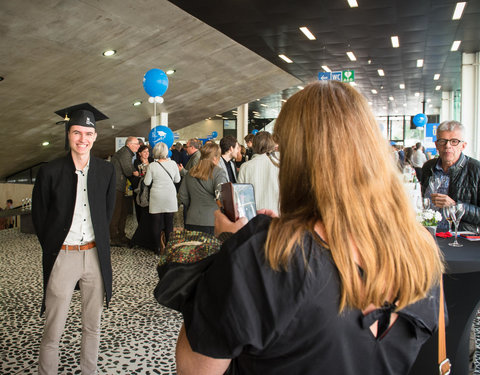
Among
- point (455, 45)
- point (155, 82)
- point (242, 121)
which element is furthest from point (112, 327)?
point (242, 121)

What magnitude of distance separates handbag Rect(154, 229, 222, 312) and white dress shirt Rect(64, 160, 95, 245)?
162 centimetres

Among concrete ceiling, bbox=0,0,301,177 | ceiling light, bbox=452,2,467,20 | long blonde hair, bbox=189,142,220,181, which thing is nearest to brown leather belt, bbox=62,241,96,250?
long blonde hair, bbox=189,142,220,181

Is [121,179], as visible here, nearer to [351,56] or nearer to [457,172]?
[457,172]

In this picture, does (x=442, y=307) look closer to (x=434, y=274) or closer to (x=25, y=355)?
(x=434, y=274)

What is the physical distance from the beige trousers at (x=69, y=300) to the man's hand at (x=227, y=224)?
5.29 feet

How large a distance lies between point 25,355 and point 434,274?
295 cm

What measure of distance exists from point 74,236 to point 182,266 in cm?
177

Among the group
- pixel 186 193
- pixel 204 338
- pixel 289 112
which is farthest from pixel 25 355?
pixel 289 112

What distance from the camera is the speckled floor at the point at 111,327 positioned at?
9.35 ft

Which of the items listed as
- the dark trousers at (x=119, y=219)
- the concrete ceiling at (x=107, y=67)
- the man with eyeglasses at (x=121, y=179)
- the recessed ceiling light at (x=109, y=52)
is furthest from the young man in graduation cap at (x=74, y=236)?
the recessed ceiling light at (x=109, y=52)

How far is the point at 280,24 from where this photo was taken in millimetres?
9242

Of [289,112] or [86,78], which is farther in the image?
[86,78]

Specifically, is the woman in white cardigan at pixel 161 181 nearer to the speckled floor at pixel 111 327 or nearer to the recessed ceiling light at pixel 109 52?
the speckled floor at pixel 111 327

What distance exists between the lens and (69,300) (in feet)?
8.09
